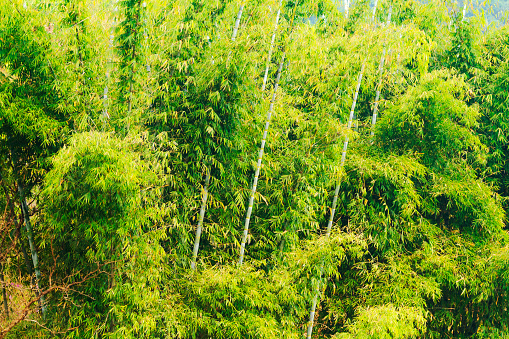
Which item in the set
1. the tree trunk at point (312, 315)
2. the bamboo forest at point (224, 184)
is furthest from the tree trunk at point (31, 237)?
the tree trunk at point (312, 315)

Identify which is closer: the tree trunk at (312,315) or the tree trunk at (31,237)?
the tree trunk at (31,237)

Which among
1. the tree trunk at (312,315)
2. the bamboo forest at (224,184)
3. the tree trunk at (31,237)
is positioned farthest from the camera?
the tree trunk at (312,315)

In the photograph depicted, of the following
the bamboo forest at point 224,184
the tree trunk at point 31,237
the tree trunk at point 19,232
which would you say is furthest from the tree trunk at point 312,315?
the tree trunk at point 19,232

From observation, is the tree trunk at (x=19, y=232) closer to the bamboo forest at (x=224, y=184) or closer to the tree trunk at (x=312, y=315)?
the bamboo forest at (x=224, y=184)

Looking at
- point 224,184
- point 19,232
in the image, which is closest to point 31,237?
point 19,232

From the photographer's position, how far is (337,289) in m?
5.99

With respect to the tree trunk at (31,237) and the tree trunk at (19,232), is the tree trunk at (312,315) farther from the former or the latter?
the tree trunk at (19,232)

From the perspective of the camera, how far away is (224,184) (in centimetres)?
514

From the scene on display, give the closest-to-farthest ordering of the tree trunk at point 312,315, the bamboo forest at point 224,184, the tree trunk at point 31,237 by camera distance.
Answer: the bamboo forest at point 224,184 < the tree trunk at point 31,237 < the tree trunk at point 312,315

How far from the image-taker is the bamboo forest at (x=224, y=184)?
424 centimetres

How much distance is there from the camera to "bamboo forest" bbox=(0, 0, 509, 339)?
4242 millimetres

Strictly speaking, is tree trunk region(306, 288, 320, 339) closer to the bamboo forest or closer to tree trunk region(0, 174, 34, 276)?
the bamboo forest

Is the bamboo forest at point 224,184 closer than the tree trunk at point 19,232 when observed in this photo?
Yes

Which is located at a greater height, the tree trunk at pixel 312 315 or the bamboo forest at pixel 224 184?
the bamboo forest at pixel 224 184
